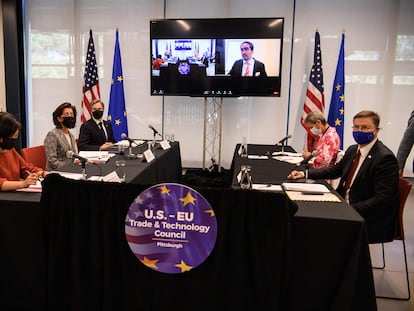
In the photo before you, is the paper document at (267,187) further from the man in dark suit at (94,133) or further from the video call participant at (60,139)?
the man in dark suit at (94,133)

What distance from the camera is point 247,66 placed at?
534 cm

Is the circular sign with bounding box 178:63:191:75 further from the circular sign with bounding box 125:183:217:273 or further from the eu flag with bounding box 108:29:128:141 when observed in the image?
the circular sign with bounding box 125:183:217:273

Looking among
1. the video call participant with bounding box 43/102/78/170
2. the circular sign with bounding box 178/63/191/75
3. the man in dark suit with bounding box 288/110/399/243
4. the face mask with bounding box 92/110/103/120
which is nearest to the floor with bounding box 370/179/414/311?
the man in dark suit with bounding box 288/110/399/243

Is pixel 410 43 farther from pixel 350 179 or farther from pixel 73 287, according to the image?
pixel 73 287

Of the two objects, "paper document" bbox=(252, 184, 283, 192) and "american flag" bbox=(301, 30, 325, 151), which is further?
"american flag" bbox=(301, 30, 325, 151)

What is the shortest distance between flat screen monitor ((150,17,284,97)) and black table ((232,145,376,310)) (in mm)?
3851

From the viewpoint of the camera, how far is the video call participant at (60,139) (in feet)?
10.9

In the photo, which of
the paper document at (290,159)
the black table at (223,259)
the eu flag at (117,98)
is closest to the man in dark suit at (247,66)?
the eu flag at (117,98)

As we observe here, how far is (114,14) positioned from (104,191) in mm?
5176

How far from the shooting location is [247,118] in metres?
6.07

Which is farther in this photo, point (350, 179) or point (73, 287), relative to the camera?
point (350, 179)

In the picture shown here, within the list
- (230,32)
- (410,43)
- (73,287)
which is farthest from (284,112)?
(73,287)

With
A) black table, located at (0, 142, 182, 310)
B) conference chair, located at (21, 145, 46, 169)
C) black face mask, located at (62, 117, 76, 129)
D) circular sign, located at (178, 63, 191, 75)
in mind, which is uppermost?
circular sign, located at (178, 63, 191, 75)

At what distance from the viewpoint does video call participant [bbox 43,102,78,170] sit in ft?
10.9
